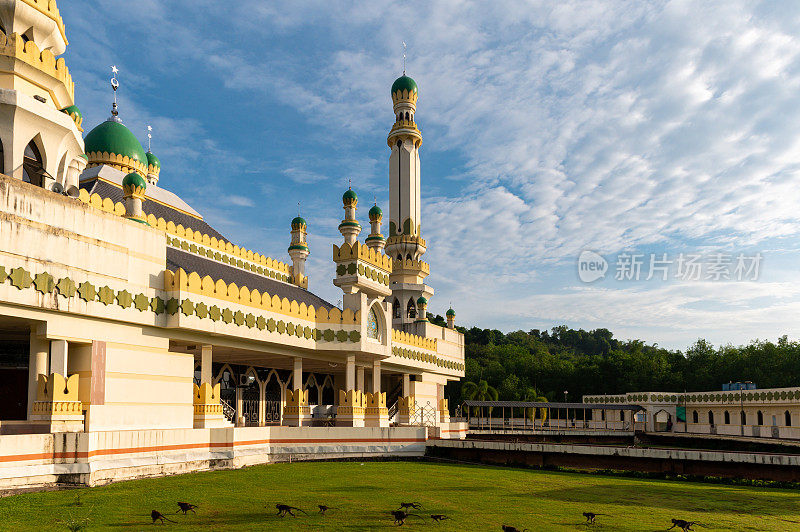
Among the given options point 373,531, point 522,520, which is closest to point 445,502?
point 522,520

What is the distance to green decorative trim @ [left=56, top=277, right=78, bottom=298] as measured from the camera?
59.1ft

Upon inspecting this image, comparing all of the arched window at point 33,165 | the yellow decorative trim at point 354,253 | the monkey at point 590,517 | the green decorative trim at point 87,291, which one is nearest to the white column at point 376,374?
the yellow decorative trim at point 354,253

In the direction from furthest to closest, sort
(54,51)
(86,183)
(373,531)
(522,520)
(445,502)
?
(86,183), (54,51), (445,502), (522,520), (373,531)

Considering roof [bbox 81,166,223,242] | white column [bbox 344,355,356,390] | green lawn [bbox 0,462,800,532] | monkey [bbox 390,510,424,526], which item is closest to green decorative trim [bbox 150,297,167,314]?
green lawn [bbox 0,462,800,532]

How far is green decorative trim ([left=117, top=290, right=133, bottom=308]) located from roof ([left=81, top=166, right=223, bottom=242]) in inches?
367

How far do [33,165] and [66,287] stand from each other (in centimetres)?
610

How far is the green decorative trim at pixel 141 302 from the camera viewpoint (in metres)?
20.7

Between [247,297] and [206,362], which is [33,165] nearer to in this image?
[247,297]

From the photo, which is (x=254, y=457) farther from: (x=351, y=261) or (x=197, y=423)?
(x=351, y=261)

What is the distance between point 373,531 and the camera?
1134 centimetres

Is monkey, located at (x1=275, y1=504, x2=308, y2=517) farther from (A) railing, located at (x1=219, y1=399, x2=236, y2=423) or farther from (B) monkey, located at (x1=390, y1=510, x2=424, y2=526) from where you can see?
(A) railing, located at (x1=219, y1=399, x2=236, y2=423)

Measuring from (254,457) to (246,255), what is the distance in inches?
541

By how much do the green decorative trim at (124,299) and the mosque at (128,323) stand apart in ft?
0.66

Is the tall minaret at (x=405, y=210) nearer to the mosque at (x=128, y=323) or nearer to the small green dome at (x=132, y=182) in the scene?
the mosque at (x=128, y=323)
